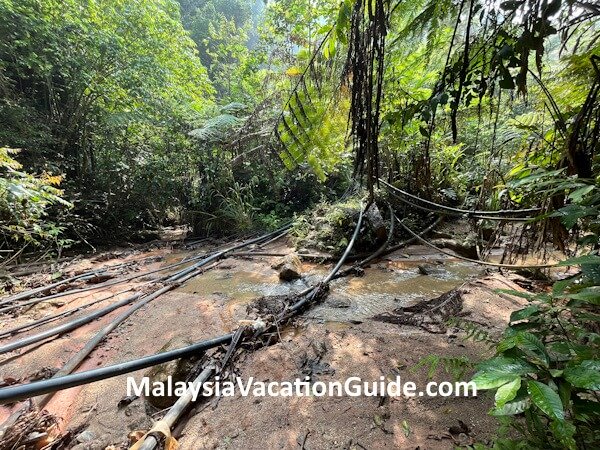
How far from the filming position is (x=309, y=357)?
1.98 metres

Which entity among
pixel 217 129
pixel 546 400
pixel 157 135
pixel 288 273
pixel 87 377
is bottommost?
pixel 288 273

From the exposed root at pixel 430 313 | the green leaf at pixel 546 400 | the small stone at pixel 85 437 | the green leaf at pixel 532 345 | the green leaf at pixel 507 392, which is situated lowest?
the small stone at pixel 85 437

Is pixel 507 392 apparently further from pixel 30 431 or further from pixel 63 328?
pixel 63 328

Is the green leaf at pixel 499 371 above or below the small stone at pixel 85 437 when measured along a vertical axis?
above

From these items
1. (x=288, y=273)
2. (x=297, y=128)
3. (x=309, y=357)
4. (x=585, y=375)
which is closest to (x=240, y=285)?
(x=288, y=273)

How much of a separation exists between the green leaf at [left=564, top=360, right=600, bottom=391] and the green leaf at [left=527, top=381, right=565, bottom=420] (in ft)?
0.21

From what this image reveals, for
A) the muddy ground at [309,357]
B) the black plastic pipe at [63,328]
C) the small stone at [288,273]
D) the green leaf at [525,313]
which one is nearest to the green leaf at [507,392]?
the green leaf at [525,313]

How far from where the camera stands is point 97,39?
611 cm

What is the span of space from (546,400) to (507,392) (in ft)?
0.25

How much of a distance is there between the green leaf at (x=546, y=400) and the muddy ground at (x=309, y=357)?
0.86 metres

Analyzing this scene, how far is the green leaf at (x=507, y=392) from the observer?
24.3 inches

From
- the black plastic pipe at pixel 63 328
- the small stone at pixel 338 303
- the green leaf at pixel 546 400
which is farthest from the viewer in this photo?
the small stone at pixel 338 303

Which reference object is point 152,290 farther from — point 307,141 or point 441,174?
point 441,174

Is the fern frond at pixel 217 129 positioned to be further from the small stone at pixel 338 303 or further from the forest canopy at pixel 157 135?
the small stone at pixel 338 303
